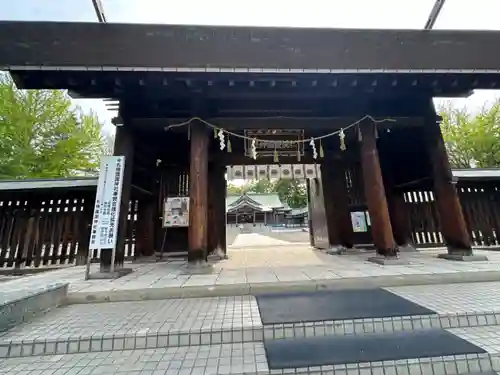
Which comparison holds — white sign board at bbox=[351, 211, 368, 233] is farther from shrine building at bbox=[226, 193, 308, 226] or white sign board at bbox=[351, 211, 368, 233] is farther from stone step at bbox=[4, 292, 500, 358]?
shrine building at bbox=[226, 193, 308, 226]

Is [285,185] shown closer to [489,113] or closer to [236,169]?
[489,113]

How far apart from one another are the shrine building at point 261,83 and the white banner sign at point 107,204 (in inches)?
9.7

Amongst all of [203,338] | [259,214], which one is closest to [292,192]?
[259,214]

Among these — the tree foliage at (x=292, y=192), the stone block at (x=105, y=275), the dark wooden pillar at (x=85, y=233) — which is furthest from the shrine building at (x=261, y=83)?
the tree foliage at (x=292, y=192)

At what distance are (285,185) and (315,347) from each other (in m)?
41.4

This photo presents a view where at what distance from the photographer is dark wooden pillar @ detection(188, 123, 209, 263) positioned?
14.7 feet

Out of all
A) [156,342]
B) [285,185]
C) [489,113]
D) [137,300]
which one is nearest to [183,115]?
[137,300]

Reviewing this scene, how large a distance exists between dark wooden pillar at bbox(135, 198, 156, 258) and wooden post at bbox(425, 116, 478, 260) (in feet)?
22.9

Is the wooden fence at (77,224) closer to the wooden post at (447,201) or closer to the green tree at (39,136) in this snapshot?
the wooden post at (447,201)

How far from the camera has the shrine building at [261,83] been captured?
423 cm

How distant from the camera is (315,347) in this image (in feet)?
7.04

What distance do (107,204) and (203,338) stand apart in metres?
3.22

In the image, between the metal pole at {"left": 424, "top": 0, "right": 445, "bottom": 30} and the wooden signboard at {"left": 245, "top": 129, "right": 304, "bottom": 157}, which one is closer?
the metal pole at {"left": 424, "top": 0, "right": 445, "bottom": 30}

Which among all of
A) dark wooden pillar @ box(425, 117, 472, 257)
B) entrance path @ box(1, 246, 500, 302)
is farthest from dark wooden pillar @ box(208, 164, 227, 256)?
dark wooden pillar @ box(425, 117, 472, 257)
